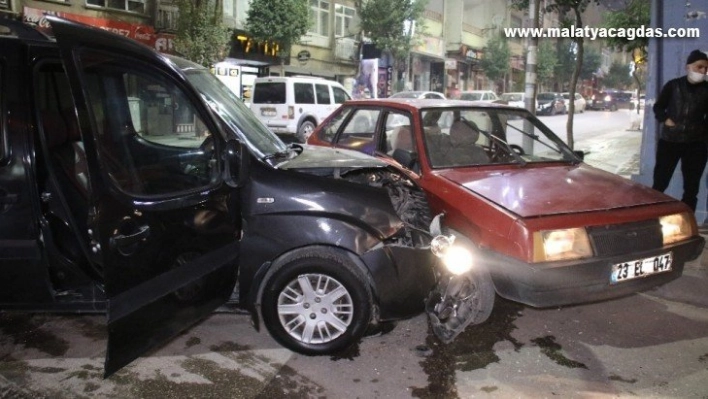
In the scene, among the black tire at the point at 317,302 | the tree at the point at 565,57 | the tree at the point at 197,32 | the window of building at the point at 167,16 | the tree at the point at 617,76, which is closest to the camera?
the black tire at the point at 317,302

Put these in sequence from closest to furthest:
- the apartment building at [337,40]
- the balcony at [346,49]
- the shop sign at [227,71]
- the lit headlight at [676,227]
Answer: the lit headlight at [676,227] < the apartment building at [337,40] < the shop sign at [227,71] < the balcony at [346,49]

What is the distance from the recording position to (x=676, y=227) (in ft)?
11.8

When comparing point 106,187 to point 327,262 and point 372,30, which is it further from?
point 372,30

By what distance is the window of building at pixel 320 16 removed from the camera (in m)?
26.7

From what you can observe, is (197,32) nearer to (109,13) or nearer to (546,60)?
(109,13)

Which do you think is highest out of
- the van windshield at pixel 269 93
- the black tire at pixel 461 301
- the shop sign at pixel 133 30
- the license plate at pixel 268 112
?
the shop sign at pixel 133 30

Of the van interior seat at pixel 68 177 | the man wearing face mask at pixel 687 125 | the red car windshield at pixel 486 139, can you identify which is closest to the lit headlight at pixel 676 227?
the red car windshield at pixel 486 139

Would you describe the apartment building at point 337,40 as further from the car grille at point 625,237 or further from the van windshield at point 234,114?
the car grille at point 625,237

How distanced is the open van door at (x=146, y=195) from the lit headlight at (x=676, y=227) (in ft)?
8.96

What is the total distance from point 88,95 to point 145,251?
77 centimetres

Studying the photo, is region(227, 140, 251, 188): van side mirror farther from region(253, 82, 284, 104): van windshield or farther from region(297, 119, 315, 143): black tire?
region(253, 82, 284, 104): van windshield

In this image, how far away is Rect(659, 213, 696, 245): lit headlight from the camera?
353 cm

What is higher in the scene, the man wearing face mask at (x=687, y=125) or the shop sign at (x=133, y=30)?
the shop sign at (x=133, y=30)

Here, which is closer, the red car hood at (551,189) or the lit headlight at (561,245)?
the lit headlight at (561,245)
